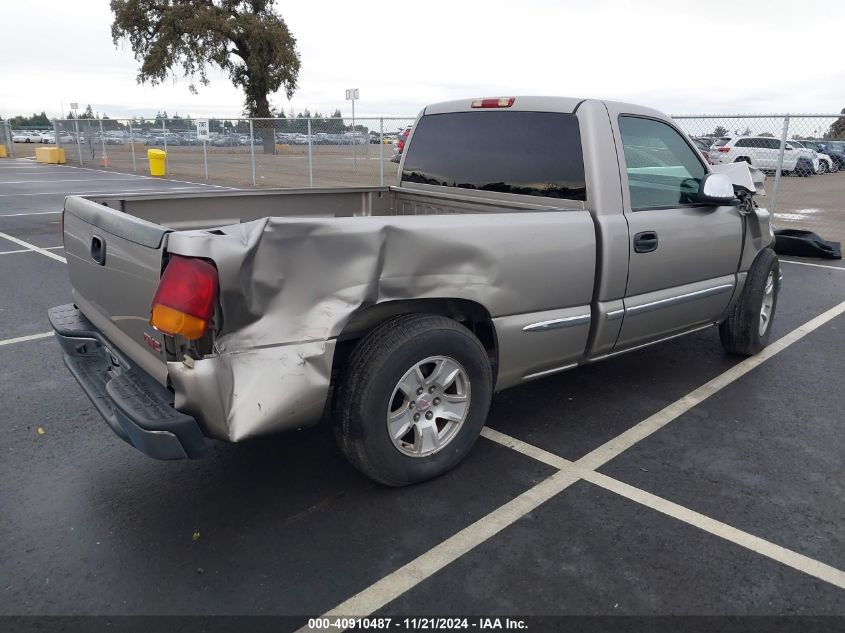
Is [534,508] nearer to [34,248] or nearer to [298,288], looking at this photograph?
[298,288]

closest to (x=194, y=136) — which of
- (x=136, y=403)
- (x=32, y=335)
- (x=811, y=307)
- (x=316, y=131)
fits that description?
(x=316, y=131)

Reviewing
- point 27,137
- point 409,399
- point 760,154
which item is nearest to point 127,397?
point 409,399

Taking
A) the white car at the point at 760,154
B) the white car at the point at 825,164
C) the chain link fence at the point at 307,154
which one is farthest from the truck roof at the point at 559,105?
the white car at the point at 825,164

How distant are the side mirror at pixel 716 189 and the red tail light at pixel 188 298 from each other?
2.97 meters

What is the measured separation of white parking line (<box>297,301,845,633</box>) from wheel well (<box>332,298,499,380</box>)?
604 millimetres

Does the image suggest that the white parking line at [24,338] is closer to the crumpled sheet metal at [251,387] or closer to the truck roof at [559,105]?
the crumpled sheet metal at [251,387]

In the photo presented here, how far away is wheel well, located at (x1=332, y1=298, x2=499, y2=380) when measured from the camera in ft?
9.81

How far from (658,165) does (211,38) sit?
132 feet

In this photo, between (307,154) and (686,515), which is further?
(307,154)

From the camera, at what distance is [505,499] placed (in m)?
3.13

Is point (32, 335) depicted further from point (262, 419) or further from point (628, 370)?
point (628, 370)

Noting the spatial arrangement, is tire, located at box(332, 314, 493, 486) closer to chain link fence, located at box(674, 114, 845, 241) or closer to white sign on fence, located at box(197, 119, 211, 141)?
chain link fence, located at box(674, 114, 845, 241)

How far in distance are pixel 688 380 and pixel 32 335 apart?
5018mm

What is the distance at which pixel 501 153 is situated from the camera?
4.10m
